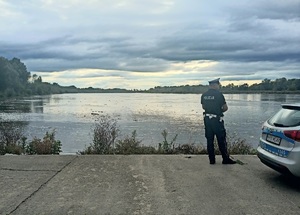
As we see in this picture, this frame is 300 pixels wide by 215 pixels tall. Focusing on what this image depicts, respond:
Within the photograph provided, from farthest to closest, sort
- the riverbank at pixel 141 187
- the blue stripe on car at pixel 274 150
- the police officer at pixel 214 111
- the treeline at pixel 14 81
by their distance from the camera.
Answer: the treeline at pixel 14 81
the police officer at pixel 214 111
the blue stripe on car at pixel 274 150
the riverbank at pixel 141 187

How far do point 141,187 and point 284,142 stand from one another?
238cm

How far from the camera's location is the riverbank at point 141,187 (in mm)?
4910

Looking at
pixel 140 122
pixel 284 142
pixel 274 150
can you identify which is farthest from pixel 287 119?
pixel 140 122

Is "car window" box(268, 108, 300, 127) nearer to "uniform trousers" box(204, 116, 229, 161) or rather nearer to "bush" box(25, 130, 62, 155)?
"uniform trousers" box(204, 116, 229, 161)

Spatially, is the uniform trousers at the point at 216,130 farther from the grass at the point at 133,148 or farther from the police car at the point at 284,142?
the grass at the point at 133,148

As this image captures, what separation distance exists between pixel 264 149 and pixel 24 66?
127 metres

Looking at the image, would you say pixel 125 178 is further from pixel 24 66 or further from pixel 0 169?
pixel 24 66

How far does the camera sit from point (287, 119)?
19.0 feet

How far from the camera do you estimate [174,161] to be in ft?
26.0

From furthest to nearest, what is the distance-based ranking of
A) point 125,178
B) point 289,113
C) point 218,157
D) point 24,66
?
point 24,66
point 218,157
point 125,178
point 289,113

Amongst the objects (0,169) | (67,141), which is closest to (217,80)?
(0,169)

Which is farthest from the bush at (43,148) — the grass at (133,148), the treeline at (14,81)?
the treeline at (14,81)

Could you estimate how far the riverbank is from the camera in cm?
491

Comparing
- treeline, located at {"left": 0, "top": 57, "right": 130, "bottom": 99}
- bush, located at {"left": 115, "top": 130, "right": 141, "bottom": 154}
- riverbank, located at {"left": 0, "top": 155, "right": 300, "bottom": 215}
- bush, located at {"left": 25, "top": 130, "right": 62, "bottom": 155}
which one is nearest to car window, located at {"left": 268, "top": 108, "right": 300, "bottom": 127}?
riverbank, located at {"left": 0, "top": 155, "right": 300, "bottom": 215}
